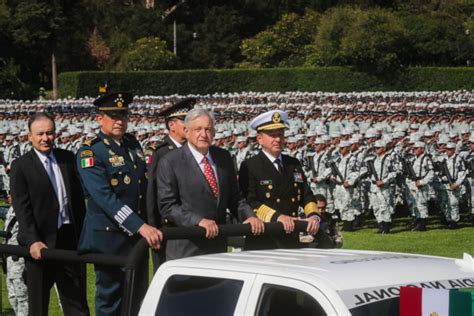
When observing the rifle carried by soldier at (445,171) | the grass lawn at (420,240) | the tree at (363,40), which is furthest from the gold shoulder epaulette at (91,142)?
the tree at (363,40)

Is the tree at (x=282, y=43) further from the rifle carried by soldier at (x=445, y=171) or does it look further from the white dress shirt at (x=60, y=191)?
the white dress shirt at (x=60, y=191)

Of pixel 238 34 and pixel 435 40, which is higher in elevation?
pixel 238 34

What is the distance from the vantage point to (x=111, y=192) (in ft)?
23.3

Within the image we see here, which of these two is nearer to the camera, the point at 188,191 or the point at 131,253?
the point at 131,253

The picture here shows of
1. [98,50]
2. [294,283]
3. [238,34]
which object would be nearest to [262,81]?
[98,50]

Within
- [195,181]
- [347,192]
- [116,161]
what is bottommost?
[347,192]

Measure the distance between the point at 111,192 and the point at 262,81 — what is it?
6234cm

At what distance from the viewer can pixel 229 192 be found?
7.14 meters

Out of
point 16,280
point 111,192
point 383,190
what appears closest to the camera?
point 111,192

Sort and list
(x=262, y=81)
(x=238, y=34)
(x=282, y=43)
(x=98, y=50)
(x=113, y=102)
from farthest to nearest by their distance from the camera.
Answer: (x=238, y=34)
(x=98, y=50)
(x=282, y=43)
(x=262, y=81)
(x=113, y=102)

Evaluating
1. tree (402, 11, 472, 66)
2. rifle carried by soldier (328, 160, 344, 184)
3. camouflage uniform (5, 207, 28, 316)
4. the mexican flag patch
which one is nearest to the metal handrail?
the mexican flag patch

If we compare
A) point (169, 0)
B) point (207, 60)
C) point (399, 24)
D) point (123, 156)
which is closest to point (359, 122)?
point (123, 156)

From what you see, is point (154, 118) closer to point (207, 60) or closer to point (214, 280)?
point (214, 280)

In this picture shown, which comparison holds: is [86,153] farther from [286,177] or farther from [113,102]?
[286,177]
